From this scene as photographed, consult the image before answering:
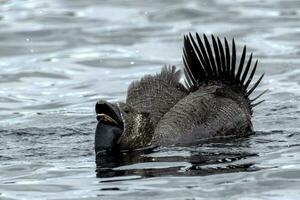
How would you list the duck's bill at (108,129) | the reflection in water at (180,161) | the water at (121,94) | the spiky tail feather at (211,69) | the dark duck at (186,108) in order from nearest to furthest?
the water at (121,94) → the reflection in water at (180,161) → the duck's bill at (108,129) → the dark duck at (186,108) → the spiky tail feather at (211,69)

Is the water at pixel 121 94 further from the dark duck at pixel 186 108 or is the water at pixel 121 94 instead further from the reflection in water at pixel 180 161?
the dark duck at pixel 186 108

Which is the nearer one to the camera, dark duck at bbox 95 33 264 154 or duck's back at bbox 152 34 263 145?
dark duck at bbox 95 33 264 154

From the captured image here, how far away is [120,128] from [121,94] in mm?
4081

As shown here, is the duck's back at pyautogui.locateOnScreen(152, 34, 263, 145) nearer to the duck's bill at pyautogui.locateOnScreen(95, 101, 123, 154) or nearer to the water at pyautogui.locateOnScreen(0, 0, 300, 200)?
the water at pyautogui.locateOnScreen(0, 0, 300, 200)

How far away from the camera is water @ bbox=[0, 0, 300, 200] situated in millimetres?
9953

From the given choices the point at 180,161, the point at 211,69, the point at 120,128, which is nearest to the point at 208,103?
the point at 211,69

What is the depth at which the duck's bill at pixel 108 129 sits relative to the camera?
11.0 m

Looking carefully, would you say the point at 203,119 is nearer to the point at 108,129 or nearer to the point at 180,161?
the point at 180,161

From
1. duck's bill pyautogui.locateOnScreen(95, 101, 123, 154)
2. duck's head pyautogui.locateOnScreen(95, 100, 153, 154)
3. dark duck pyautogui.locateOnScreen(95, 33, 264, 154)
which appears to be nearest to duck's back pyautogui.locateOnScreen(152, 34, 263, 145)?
dark duck pyautogui.locateOnScreen(95, 33, 264, 154)

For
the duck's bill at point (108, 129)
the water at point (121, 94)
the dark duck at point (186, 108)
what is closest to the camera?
the water at point (121, 94)

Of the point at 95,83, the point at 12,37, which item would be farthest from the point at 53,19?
the point at 95,83

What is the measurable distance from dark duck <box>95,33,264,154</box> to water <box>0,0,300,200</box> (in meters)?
0.20

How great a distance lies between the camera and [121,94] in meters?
15.3

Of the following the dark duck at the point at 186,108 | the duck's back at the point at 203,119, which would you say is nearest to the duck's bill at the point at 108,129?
the dark duck at the point at 186,108
